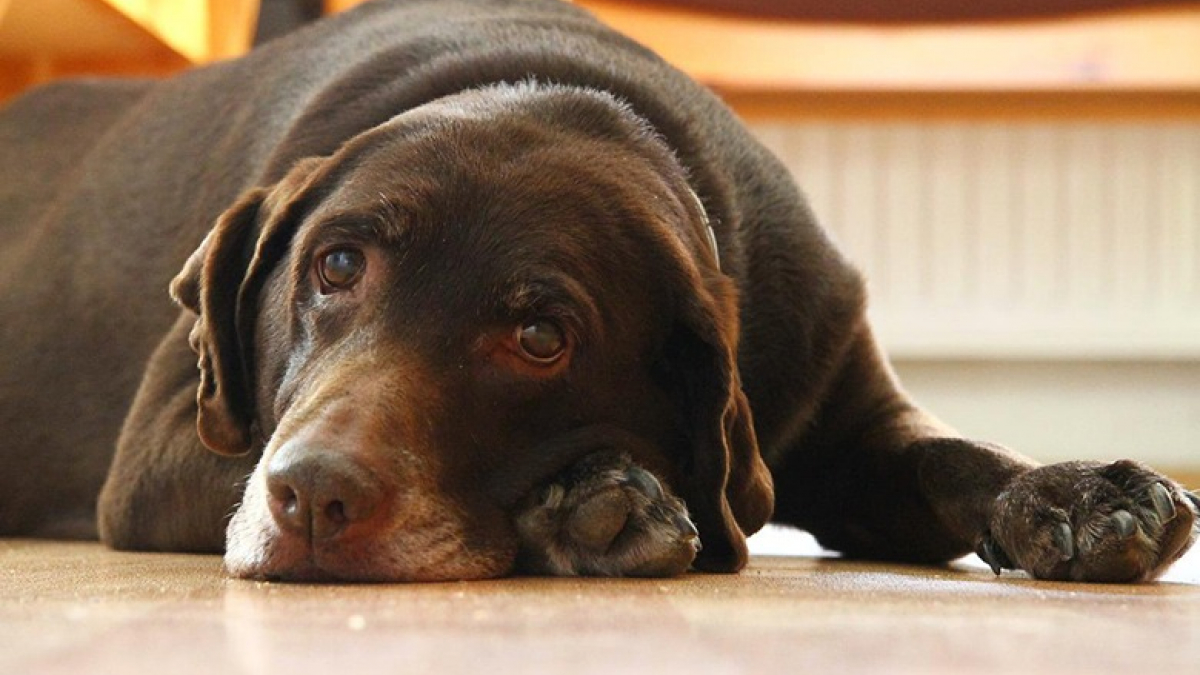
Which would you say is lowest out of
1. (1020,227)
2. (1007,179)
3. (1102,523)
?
(1020,227)

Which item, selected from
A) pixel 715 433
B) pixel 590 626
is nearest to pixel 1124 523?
pixel 715 433

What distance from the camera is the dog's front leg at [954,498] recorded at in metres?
2.06

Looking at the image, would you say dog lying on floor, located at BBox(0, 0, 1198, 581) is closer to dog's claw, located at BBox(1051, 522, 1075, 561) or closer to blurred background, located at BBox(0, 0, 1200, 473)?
dog's claw, located at BBox(1051, 522, 1075, 561)

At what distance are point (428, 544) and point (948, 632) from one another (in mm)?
674

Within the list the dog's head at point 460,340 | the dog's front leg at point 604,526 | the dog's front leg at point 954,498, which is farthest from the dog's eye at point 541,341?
the dog's front leg at point 954,498

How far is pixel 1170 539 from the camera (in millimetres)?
2066

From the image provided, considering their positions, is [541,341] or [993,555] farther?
[993,555]

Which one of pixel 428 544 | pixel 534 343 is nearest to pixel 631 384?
pixel 534 343

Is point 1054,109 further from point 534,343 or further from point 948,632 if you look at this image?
point 948,632

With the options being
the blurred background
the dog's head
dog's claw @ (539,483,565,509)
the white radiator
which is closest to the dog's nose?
the dog's head

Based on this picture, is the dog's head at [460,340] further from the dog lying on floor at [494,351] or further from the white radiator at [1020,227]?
the white radiator at [1020,227]

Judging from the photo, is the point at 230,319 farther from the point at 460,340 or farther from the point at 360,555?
the point at 360,555

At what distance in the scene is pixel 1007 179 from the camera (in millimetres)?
5598

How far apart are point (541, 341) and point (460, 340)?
0.10 m
